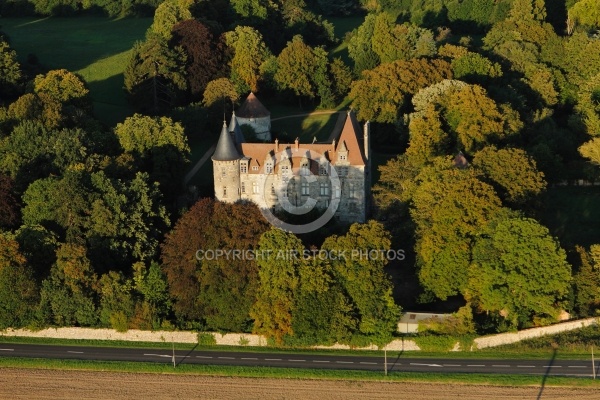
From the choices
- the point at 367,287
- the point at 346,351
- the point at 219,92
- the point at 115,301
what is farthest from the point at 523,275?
the point at 219,92

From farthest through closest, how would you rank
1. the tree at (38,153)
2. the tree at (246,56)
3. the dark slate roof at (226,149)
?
the tree at (246,56) < the tree at (38,153) < the dark slate roof at (226,149)

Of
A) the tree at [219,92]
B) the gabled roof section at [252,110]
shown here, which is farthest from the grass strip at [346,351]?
the tree at [219,92]

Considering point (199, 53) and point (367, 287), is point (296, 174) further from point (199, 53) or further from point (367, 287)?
point (199, 53)

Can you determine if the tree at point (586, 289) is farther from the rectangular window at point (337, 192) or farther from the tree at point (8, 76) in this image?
the tree at point (8, 76)

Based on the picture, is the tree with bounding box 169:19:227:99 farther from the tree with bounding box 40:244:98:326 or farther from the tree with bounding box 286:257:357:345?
the tree with bounding box 286:257:357:345

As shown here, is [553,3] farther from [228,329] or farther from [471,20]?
[228,329]

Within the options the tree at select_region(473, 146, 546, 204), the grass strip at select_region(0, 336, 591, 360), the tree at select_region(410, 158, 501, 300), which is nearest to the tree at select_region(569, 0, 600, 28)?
the tree at select_region(473, 146, 546, 204)
